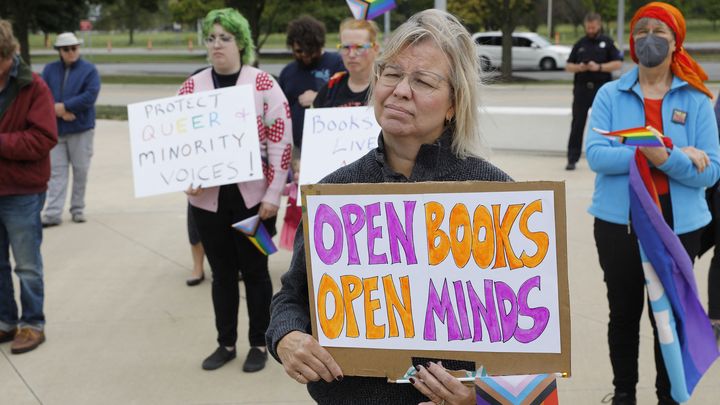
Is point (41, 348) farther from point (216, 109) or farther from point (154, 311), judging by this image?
point (216, 109)

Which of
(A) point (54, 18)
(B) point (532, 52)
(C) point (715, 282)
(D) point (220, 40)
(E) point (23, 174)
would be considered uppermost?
(A) point (54, 18)

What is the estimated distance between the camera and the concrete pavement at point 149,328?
4.30 metres

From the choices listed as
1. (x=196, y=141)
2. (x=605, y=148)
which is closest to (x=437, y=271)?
(x=605, y=148)

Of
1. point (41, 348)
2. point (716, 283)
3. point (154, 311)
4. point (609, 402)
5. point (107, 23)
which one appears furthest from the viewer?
point (107, 23)

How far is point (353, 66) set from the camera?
4.76 metres

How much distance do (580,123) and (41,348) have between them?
22.8 feet

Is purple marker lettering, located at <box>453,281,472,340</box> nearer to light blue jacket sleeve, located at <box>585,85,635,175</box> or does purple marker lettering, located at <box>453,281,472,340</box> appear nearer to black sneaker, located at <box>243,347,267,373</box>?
→ light blue jacket sleeve, located at <box>585,85,635,175</box>

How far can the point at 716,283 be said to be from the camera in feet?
14.9

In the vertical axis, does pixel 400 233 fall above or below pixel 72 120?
above

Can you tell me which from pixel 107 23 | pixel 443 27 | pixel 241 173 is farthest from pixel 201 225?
pixel 107 23

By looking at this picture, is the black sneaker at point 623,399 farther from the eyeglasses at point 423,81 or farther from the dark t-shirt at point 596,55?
the dark t-shirt at point 596,55

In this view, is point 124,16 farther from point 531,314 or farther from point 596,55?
point 531,314

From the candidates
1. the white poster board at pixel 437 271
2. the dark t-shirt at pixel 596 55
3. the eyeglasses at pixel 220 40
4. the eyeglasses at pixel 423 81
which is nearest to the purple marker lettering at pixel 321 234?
the white poster board at pixel 437 271

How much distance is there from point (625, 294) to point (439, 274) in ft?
6.72
